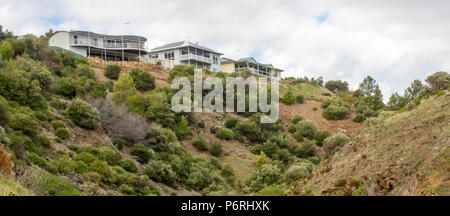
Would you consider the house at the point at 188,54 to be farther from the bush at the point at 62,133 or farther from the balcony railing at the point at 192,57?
the bush at the point at 62,133

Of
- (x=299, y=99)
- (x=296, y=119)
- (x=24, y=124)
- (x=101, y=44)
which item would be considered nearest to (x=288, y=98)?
(x=299, y=99)

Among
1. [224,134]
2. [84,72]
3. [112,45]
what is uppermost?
[112,45]

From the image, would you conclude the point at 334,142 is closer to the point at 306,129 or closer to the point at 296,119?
the point at 306,129

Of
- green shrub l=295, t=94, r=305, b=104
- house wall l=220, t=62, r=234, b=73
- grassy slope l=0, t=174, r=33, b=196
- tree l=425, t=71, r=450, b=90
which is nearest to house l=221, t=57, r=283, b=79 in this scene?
house wall l=220, t=62, r=234, b=73

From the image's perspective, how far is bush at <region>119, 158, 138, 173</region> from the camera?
83.0ft

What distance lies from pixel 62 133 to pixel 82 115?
4.00m

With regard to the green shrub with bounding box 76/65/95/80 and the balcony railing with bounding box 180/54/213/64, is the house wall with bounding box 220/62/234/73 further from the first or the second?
the green shrub with bounding box 76/65/95/80

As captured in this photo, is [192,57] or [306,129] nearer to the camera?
[306,129]

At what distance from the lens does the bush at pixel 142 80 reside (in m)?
47.0

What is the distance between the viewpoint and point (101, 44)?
6222cm

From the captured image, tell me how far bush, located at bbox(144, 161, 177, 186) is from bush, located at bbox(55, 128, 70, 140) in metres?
Answer: 4.84

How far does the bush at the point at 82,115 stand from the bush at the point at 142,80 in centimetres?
1798

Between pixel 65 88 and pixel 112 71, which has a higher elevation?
pixel 112 71
